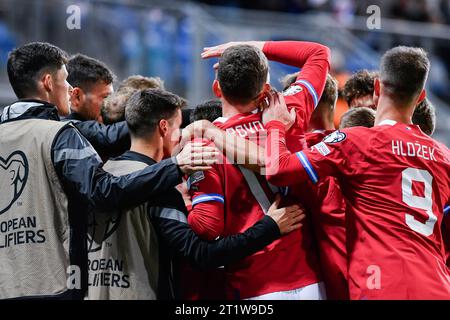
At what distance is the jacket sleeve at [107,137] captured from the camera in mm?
4098

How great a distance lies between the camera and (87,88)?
177 inches

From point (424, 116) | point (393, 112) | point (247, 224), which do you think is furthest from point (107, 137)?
point (424, 116)

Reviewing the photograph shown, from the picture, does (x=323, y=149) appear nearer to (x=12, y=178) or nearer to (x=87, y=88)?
(x=12, y=178)

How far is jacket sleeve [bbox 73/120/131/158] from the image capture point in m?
4.10

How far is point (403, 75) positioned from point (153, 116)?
1.20 metres

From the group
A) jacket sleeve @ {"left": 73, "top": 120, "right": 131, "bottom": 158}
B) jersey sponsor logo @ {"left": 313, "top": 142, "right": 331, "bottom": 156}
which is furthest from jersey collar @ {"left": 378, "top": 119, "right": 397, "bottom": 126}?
jacket sleeve @ {"left": 73, "top": 120, "right": 131, "bottom": 158}

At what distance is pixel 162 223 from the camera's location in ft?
12.2

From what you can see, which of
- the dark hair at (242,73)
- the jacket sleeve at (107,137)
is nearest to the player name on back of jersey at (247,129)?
the dark hair at (242,73)

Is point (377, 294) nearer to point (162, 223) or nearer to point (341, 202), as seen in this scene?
point (341, 202)

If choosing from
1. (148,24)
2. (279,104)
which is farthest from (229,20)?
(279,104)

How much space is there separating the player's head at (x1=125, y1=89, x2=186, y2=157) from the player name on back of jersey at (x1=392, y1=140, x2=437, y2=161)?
1.10 metres

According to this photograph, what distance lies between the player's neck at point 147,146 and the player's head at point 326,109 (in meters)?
0.93

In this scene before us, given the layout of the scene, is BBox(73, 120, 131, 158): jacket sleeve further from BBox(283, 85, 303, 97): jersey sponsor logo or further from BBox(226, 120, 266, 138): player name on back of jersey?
BBox(283, 85, 303, 97): jersey sponsor logo
